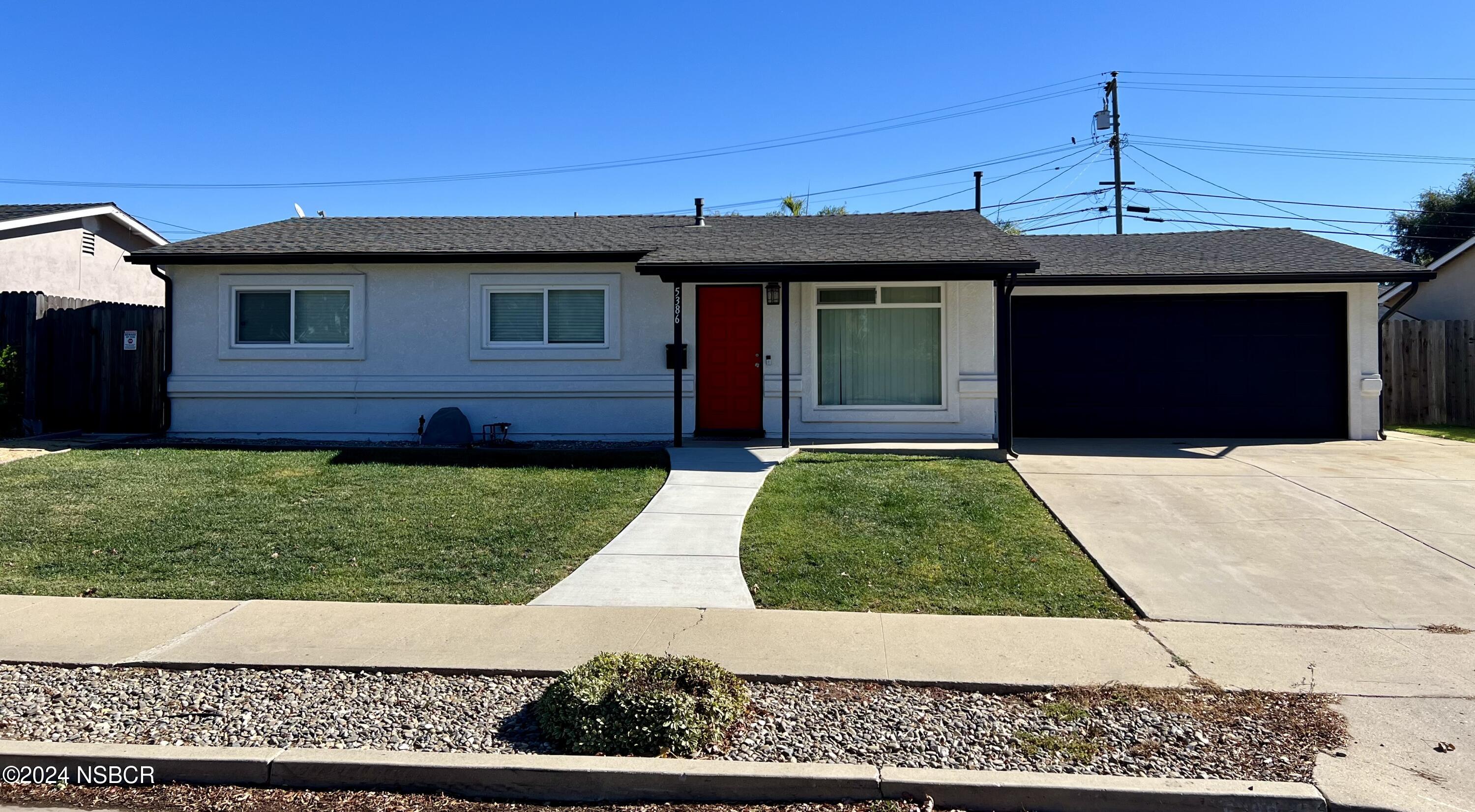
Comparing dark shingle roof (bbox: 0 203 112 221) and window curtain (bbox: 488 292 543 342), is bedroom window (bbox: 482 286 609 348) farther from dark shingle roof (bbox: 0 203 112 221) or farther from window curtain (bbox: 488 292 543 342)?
dark shingle roof (bbox: 0 203 112 221)

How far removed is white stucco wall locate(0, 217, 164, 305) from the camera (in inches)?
680

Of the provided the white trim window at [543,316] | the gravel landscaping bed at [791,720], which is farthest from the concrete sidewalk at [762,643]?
the white trim window at [543,316]

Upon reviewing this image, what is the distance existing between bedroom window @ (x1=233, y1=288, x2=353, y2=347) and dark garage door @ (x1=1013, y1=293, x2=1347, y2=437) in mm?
10756

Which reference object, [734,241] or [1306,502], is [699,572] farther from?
[734,241]

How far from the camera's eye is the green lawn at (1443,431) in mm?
14742

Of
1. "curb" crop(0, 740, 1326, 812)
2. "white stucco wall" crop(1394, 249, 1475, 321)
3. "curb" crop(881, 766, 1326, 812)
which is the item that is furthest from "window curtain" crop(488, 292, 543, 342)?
"white stucco wall" crop(1394, 249, 1475, 321)

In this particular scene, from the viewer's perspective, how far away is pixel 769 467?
36.0ft

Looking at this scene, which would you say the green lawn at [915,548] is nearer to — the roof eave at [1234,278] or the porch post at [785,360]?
the porch post at [785,360]

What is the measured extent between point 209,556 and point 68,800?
3756mm

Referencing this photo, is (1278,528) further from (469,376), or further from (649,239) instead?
(469,376)

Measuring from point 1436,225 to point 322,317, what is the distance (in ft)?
143

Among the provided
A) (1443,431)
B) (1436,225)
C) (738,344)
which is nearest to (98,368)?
(738,344)

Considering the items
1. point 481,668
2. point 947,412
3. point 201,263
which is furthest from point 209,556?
point 947,412

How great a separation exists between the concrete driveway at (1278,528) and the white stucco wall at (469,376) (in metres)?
2.40
